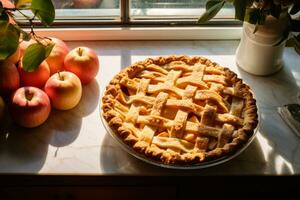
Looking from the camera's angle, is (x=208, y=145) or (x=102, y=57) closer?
(x=208, y=145)

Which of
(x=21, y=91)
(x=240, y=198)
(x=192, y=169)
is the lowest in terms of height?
(x=240, y=198)

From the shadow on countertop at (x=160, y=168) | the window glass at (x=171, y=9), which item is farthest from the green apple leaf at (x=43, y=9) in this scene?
the window glass at (x=171, y=9)

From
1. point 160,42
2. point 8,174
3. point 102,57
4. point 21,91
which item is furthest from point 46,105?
point 160,42

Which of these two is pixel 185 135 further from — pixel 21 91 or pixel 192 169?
pixel 21 91

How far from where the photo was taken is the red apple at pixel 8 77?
3.01ft

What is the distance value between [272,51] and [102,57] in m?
0.45

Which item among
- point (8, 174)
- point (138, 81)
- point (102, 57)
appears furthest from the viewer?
point (102, 57)

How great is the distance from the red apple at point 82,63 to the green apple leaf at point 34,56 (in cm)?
15

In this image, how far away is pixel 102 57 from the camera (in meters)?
1.15

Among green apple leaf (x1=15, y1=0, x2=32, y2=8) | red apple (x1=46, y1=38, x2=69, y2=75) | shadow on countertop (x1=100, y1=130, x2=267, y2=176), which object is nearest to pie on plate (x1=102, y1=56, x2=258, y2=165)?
shadow on countertop (x1=100, y1=130, x2=267, y2=176)

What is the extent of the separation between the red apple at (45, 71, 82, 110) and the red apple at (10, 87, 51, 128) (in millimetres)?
21

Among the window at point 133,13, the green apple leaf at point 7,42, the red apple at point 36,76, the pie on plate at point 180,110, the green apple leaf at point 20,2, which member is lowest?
the pie on plate at point 180,110

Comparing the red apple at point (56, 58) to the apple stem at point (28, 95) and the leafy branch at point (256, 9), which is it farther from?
the leafy branch at point (256, 9)

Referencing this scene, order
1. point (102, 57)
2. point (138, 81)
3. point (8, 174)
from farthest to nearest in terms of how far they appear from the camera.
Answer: point (102, 57), point (138, 81), point (8, 174)
